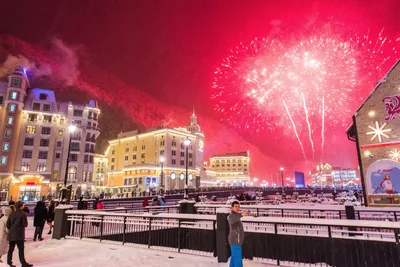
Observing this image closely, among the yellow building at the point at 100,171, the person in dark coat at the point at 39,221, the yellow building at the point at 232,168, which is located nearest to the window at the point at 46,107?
the yellow building at the point at 100,171

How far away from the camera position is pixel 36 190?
56.6 metres

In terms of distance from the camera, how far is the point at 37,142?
60.1 meters

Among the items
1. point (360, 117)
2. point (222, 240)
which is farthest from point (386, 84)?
point (222, 240)

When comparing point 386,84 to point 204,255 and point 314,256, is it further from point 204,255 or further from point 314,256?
point 204,255

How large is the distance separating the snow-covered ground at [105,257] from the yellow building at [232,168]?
14575 cm

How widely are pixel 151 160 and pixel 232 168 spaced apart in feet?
268

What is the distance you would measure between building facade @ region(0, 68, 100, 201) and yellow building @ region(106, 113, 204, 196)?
20201mm

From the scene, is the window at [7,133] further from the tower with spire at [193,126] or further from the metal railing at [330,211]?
the tower with spire at [193,126]

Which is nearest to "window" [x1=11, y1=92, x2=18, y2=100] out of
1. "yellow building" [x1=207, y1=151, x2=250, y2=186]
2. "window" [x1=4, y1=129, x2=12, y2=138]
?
"window" [x1=4, y1=129, x2=12, y2=138]

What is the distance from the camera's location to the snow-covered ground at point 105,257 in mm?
8172

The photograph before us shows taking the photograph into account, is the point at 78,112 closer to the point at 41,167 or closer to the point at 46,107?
the point at 46,107

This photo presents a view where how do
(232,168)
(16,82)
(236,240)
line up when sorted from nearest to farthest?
1. (236,240)
2. (16,82)
3. (232,168)

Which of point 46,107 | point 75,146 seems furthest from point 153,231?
point 46,107

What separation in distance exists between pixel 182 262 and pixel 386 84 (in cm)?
2213
